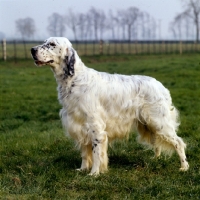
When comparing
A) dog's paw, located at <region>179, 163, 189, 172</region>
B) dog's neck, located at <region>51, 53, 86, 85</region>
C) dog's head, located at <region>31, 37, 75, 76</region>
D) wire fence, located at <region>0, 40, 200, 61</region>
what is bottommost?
dog's paw, located at <region>179, 163, 189, 172</region>

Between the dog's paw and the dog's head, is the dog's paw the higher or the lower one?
the lower one

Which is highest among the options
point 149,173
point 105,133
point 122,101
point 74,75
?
point 74,75

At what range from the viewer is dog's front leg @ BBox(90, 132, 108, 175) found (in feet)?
21.5

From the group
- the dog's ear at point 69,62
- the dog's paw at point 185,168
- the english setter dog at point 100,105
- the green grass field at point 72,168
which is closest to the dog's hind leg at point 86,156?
the english setter dog at point 100,105

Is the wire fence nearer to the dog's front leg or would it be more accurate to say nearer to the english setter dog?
the english setter dog

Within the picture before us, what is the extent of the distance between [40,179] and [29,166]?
74cm

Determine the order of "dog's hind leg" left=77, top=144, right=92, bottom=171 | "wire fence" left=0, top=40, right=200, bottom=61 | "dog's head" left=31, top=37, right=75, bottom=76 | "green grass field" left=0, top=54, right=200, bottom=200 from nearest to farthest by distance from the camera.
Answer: "green grass field" left=0, top=54, right=200, bottom=200 → "dog's head" left=31, top=37, right=75, bottom=76 → "dog's hind leg" left=77, top=144, right=92, bottom=171 → "wire fence" left=0, top=40, right=200, bottom=61

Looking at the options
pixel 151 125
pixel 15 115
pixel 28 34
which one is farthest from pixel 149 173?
pixel 28 34

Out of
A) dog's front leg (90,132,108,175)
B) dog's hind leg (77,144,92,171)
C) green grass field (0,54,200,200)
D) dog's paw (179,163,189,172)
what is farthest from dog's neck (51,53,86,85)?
dog's paw (179,163,189,172)

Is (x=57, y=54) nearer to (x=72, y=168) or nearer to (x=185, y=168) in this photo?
(x=72, y=168)

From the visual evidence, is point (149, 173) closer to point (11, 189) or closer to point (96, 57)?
point (11, 189)

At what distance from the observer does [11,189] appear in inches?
222

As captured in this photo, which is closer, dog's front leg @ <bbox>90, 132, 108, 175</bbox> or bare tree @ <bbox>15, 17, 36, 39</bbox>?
dog's front leg @ <bbox>90, 132, 108, 175</bbox>

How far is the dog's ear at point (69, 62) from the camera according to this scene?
21.2 ft
